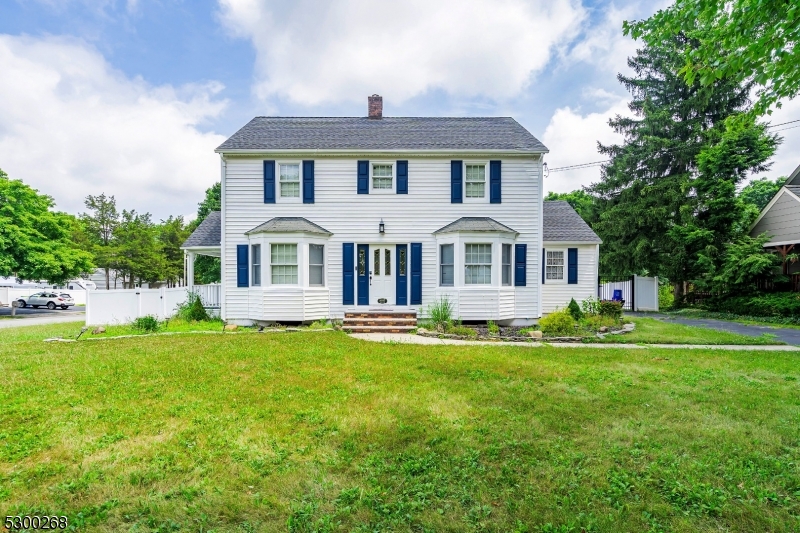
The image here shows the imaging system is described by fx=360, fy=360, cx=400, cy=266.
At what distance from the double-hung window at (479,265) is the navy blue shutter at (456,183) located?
5.68 feet

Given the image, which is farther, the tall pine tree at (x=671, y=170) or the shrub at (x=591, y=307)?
the tall pine tree at (x=671, y=170)

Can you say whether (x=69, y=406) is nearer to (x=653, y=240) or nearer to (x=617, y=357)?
(x=617, y=357)

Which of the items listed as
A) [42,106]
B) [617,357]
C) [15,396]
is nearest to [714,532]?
[617,357]

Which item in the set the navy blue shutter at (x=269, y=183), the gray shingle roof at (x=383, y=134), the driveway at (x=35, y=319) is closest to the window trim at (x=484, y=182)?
the gray shingle roof at (x=383, y=134)

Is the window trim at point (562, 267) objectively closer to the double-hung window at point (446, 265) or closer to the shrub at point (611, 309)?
the shrub at point (611, 309)

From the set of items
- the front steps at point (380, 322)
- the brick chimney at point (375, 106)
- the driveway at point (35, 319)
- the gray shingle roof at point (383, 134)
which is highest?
the brick chimney at point (375, 106)

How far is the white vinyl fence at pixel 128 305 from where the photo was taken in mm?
12109

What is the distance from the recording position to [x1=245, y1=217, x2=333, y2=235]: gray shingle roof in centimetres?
1140

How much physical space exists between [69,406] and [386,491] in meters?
4.40

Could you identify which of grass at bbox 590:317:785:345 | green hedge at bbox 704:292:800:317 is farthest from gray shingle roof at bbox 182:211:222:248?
green hedge at bbox 704:292:800:317

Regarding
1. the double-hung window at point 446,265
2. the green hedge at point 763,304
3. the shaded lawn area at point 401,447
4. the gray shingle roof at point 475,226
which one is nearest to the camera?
the shaded lawn area at point 401,447

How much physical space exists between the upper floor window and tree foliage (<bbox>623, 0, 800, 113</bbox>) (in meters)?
7.88

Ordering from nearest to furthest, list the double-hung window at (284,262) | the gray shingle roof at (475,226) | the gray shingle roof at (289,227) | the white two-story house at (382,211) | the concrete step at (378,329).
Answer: the concrete step at (378,329) < the gray shingle roof at (289,227) < the gray shingle roof at (475,226) < the double-hung window at (284,262) < the white two-story house at (382,211)

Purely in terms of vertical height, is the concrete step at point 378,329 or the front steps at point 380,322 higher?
the front steps at point 380,322
